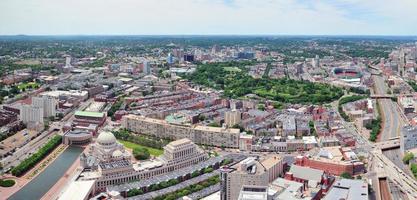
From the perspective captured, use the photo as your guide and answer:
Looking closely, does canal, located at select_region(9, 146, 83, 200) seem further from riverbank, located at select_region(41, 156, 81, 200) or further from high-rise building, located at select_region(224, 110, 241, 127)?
high-rise building, located at select_region(224, 110, 241, 127)

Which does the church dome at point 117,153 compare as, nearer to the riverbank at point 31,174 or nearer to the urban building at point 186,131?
the riverbank at point 31,174

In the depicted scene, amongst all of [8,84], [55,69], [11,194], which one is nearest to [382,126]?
[11,194]

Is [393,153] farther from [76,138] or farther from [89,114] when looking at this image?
[89,114]

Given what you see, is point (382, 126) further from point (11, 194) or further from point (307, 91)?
point (11, 194)

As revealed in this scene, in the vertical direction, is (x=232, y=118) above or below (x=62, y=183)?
above

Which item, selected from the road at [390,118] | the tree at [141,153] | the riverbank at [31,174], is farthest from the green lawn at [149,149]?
the road at [390,118]

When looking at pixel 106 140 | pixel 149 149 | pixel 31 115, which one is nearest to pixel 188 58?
pixel 31 115

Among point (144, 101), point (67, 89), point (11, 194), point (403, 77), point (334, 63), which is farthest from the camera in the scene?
point (334, 63)
